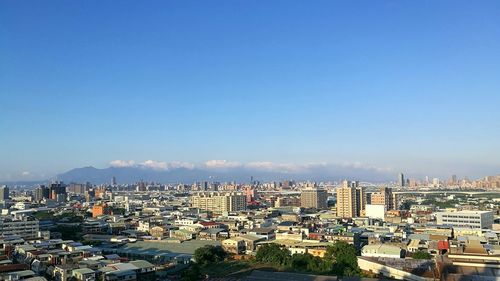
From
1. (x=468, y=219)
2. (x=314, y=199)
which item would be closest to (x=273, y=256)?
(x=468, y=219)

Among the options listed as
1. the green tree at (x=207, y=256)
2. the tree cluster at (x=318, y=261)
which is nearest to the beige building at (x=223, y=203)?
the green tree at (x=207, y=256)

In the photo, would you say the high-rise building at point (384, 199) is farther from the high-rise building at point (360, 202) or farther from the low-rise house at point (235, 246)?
the low-rise house at point (235, 246)

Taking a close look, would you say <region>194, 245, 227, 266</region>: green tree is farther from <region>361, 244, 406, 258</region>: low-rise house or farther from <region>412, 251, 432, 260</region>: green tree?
<region>412, 251, 432, 260</region>: green tree

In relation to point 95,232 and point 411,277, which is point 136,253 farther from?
point 411,277

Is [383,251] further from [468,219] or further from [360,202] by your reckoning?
[360,202]

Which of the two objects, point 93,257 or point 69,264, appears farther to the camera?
point 93,257

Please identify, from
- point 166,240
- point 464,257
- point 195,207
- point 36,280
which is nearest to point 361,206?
point 195,207

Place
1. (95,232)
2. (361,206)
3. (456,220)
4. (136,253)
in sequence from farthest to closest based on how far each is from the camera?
(361,206) < (456,220) < (95,232) < (136,253)
